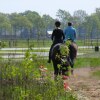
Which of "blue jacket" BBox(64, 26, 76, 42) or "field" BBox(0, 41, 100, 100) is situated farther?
"blue jacket" BBox(64, 26, 76, 42)

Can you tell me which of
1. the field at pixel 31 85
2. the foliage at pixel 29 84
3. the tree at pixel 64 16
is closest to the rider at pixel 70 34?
the field at pixel 31 85

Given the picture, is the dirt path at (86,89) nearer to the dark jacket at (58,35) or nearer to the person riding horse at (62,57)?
the person riding horse at (62,57)

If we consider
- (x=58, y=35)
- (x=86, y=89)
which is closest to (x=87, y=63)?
(x=58, y=35)

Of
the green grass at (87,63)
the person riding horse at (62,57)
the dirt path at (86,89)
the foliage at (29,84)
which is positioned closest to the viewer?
the foliage at (29,84)

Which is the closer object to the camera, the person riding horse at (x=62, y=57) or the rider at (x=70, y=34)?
the person riding horse at (x=62, y=57)

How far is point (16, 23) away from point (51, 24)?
12.8 metres

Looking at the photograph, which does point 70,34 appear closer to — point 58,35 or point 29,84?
point 58,35

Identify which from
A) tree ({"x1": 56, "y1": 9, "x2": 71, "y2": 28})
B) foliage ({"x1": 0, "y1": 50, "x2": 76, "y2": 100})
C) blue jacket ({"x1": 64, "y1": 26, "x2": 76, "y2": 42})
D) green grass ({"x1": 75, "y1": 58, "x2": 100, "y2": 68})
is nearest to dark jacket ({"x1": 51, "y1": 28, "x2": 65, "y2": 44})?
blue jacket ({"x1": 64, "y1": 26, "x2": 76, "y2": 42})

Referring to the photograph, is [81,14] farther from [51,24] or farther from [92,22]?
[92,22]

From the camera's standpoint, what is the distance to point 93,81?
14.8 m

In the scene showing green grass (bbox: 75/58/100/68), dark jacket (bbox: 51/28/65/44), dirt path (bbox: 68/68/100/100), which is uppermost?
dark jacket (bbox: 51/28/65/44)

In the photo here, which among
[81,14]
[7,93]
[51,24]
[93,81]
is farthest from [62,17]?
[7,93]

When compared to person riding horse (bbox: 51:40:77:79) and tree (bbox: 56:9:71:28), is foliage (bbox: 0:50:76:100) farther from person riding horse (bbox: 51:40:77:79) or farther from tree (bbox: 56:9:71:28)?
tree (bbox: 56:9:71:28)

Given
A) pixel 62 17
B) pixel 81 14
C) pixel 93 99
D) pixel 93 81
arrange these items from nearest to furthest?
pixel 93 99 < pixel 93 81 < pixel 62 17 < pixel 81 14
